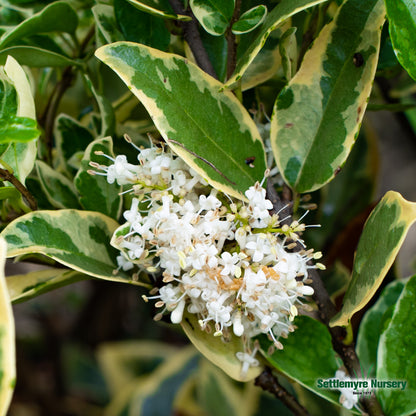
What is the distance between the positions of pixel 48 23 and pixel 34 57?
0.04 meters

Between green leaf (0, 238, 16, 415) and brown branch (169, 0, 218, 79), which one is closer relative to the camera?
green leaf (0, 238, 16, 415)

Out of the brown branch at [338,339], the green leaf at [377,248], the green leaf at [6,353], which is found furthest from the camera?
the brown branch at [338,339]

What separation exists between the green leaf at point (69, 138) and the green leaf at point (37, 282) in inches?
6.1

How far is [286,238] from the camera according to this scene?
0.48m

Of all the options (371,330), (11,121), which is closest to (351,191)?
(371,330)

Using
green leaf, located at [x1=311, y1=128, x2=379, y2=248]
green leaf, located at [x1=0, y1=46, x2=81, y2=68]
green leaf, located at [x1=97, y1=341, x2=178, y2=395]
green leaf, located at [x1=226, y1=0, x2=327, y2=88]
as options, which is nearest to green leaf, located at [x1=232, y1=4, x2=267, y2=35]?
green leaf, located at [x1=226, y1=0, x2=327, y2=88]

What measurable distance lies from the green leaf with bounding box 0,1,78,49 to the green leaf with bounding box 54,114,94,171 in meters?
0.11

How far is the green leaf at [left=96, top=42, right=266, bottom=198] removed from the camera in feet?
1.43

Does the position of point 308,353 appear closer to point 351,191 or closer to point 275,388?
point 275,388

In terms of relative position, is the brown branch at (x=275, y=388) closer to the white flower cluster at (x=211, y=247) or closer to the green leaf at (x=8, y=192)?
the white flower cluster at (x=211, y=247)

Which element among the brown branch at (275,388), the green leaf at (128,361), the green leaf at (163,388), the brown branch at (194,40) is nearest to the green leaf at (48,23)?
the brown branch at (194,40)

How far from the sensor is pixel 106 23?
56 centimetres

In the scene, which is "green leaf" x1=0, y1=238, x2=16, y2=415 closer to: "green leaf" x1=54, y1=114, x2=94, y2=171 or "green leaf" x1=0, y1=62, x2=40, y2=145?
"green leaf" x1=0, y1=62, x2=40, y2=145

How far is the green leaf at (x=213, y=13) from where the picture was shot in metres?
→ 0.48
